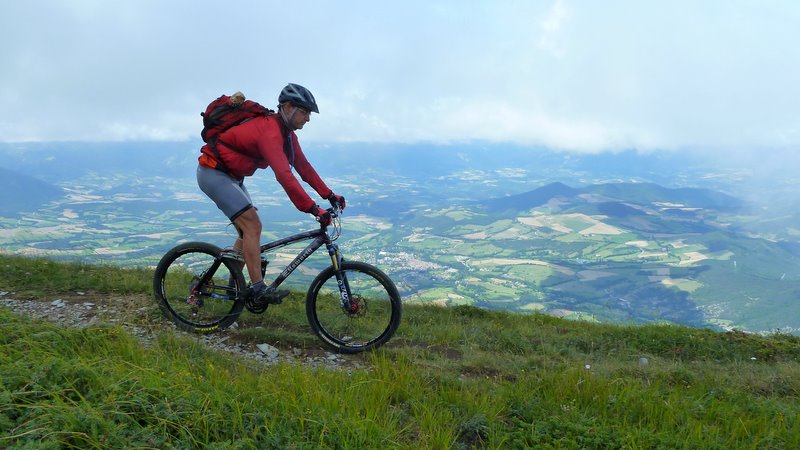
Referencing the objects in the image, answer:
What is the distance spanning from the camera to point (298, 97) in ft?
18.8

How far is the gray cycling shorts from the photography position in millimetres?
6020

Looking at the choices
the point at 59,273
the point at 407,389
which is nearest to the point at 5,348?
the point at 407,389

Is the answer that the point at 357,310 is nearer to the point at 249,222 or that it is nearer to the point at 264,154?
the point at 249,222

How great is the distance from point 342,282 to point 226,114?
2.81 m

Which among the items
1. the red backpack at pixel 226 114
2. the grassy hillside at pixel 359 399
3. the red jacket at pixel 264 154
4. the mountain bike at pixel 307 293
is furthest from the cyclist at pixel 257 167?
the grassy hillside at pixel 359 399

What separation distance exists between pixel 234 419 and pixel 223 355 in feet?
7.68

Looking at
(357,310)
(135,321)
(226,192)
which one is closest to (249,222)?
(226,192)

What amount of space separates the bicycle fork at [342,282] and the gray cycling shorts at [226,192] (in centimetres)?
135

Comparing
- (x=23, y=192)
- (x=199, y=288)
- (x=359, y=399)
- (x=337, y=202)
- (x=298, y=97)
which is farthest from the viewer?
(x=23, y=192)

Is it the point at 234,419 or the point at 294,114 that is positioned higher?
the point at 294,114

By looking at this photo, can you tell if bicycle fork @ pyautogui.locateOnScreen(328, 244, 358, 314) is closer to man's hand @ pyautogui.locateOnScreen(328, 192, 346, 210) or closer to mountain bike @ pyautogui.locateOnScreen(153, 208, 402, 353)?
mountain bike @ pyautogui.locateOnScreen(153, 208, 402, 353)

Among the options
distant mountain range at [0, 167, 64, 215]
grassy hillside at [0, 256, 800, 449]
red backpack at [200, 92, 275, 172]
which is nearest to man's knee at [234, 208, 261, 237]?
red backpack at [200, 92, 275, 172]

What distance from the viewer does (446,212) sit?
161m

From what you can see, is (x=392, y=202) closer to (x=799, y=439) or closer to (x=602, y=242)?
(x=602, y=242)
